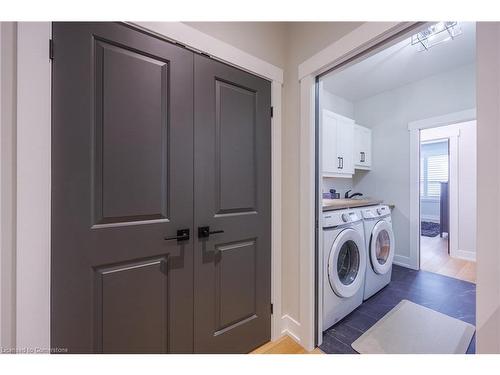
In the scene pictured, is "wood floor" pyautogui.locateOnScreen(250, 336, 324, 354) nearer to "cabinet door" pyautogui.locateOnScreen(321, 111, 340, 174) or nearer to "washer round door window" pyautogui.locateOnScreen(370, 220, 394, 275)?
"washer round door window" pyautogui.locateOnScreen(370, 220, 394, 275)

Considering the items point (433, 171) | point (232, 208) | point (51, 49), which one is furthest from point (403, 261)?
point (433, 171)

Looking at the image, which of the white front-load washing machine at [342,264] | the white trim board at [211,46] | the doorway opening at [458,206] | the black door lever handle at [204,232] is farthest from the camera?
the doorway opening at [458,206]

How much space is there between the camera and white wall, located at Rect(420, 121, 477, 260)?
3094mm

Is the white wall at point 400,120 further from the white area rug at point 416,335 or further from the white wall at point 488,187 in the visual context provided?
the white wall at point 488,187

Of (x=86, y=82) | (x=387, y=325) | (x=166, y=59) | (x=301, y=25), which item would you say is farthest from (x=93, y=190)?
(x=387, y=325)

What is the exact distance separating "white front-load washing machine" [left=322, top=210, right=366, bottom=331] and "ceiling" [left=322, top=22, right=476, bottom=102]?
4.70ft

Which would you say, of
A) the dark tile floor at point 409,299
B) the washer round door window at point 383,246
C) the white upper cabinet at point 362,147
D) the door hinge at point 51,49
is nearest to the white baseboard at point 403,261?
the dark tile floor at point 409,299

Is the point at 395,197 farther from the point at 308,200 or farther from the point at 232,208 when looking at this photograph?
the point at 232,208

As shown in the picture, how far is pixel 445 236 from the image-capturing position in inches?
174

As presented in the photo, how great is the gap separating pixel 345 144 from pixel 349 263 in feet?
5.09

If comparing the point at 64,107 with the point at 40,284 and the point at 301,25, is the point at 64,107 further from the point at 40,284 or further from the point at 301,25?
the point at 301,25

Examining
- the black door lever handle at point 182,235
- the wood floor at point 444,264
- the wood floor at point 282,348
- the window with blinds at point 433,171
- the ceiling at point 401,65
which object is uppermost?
the ceiling at point 401,65

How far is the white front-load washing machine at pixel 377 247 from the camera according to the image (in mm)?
1994

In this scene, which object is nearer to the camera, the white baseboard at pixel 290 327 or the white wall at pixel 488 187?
the white wall at pixel 488 187
